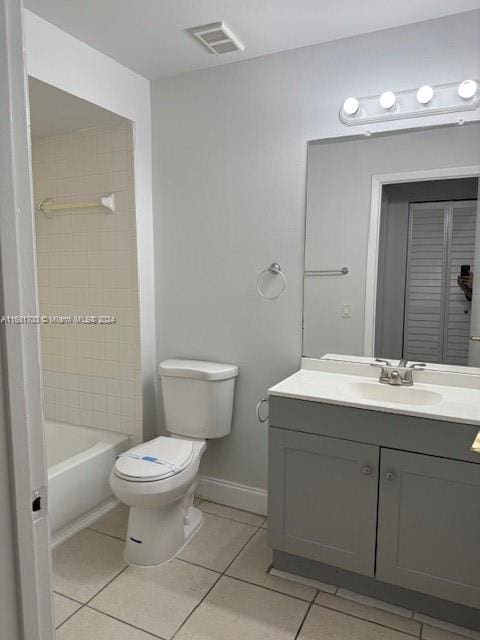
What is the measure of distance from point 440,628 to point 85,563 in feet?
5.13

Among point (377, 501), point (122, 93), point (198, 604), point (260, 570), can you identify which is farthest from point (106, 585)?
point (122, 93)

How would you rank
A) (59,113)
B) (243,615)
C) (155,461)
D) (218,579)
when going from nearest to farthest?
(243,615) < (218,579) < (155,461) < (59,113)

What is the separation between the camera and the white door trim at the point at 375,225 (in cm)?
208

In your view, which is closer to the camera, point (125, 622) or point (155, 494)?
point (125, 622)

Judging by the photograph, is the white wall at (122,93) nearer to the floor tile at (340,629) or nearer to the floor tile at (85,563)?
the floor tile at (85,563)

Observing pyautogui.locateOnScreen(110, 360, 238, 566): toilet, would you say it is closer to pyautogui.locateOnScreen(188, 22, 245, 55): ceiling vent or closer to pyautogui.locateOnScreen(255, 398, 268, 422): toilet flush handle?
pyautogui.locateOnScreen(255, 398, 268, 422): toilet flush handle

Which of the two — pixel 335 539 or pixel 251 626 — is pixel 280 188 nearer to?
pixel 335 539

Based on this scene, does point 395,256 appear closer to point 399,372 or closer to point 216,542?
point 399,372

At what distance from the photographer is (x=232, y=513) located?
8.66ft

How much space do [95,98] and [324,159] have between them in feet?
3.92

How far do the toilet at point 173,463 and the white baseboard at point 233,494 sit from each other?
21cm

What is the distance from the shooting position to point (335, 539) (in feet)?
6.35

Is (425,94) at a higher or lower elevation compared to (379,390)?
higher

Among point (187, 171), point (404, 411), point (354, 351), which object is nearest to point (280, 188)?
point (187, 171)
